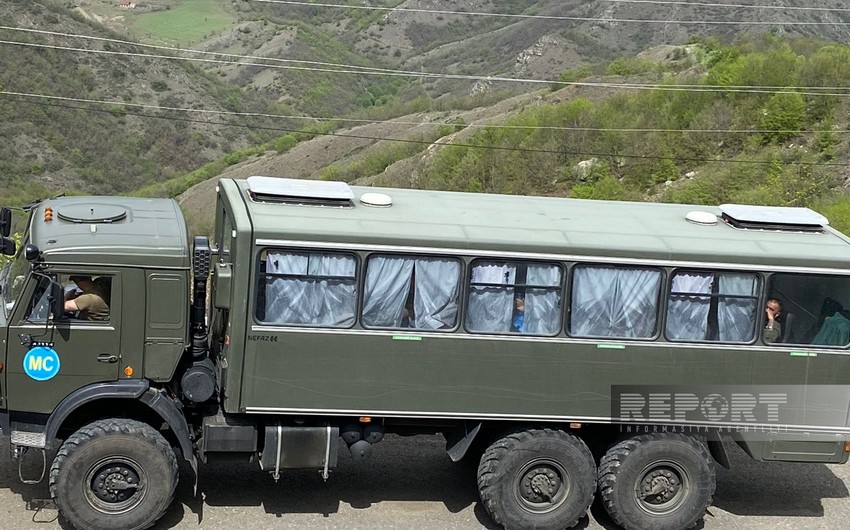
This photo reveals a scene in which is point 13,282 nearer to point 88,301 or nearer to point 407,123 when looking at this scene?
point 88,301

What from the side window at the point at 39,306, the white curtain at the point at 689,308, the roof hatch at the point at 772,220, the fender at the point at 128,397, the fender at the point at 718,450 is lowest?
the fender at the point at 718,450

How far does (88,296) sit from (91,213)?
0.94m

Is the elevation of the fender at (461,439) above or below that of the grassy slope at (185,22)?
below

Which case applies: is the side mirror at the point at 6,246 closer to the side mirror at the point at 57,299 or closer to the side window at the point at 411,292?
the side mirror at the point at 57,299

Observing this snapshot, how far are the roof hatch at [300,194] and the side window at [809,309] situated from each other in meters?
3.96

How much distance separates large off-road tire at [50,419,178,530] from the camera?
8023 mm

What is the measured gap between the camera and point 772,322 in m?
8.76

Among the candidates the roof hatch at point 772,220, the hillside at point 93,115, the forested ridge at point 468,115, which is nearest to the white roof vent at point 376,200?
the roof hatch at point 772,220

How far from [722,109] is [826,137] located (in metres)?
5.28

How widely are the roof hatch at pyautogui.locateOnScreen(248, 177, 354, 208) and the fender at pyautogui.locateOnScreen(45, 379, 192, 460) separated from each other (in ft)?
6.47

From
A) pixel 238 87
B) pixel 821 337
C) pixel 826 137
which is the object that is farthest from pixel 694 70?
pixel 238 87

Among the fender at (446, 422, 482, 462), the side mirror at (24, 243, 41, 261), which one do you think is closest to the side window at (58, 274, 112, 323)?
the side mirror at (24, 243, 41, 261)

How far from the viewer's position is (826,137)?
3644cm

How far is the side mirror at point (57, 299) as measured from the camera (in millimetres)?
7828
